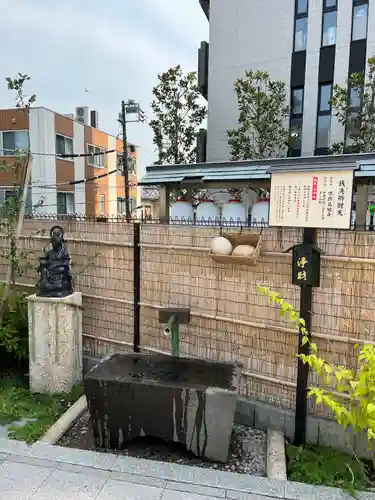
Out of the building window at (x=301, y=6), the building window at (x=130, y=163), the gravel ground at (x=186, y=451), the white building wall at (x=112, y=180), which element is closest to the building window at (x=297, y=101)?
the building window at (x=301, y=6)

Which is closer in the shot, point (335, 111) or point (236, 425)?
point (236, 425)

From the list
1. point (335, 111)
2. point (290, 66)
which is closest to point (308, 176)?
point (335, 111)

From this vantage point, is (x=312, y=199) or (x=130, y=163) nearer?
(x=312, y=199)

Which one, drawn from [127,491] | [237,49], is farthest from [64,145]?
[127,491]

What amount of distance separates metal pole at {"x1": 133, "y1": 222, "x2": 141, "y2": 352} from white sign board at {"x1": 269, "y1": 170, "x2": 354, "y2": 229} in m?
1.93

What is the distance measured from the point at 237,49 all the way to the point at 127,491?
13.6 m

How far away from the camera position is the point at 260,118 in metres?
11.3

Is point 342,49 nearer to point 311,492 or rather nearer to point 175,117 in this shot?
point 175,117

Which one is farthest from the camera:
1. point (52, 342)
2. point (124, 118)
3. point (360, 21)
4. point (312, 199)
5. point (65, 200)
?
point (65, 200)

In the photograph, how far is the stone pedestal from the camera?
15.2 feet

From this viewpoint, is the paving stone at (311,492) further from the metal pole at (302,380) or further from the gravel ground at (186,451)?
the metal pole at (302,380)

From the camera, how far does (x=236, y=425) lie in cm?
409

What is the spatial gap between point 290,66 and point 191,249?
10.6m

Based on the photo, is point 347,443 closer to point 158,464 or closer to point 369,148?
point 158,464
